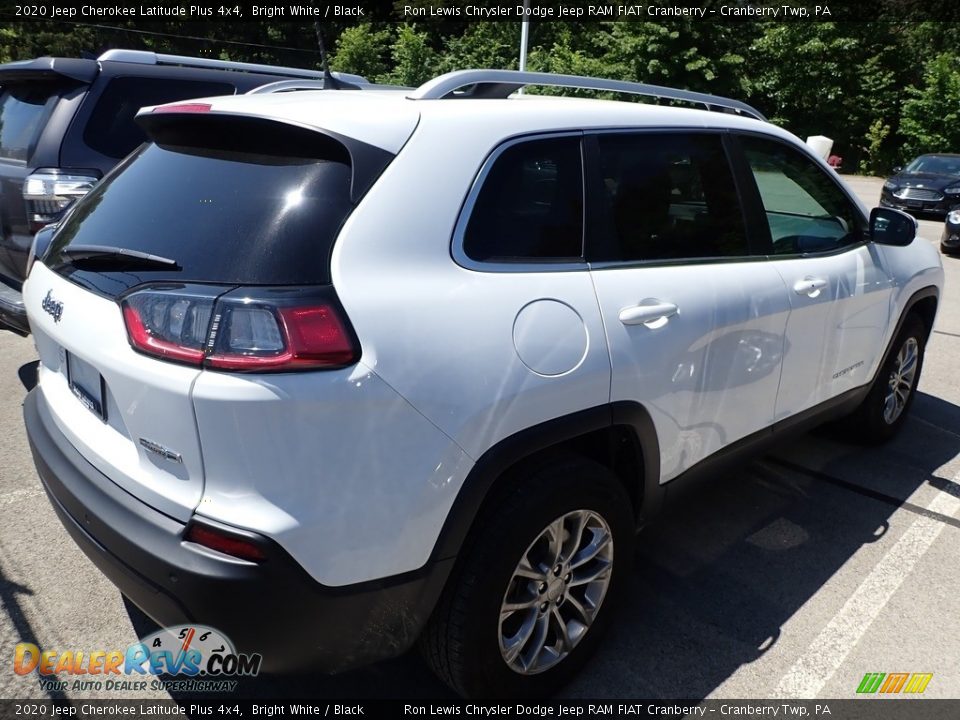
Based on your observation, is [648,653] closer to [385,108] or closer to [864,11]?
[385,108]

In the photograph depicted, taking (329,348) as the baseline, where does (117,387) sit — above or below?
below

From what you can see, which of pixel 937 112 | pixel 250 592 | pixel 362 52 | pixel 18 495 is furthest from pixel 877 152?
pixel 250 592

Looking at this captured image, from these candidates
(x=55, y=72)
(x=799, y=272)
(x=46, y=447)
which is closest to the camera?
(x=46, y=447)

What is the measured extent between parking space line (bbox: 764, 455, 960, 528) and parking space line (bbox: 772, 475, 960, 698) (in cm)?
1

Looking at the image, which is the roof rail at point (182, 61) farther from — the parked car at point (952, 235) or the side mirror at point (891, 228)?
the parked car at point (952, 235)

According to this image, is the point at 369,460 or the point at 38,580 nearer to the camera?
the point at 369,460

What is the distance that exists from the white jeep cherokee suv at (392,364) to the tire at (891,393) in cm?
174

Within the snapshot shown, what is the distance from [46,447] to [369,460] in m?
1.19

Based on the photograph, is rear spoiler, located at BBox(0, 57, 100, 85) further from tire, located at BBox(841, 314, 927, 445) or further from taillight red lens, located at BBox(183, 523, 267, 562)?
tire, located at BBox(841, 314, 927, 445)

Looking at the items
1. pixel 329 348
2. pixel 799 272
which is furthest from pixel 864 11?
pixel 329 348

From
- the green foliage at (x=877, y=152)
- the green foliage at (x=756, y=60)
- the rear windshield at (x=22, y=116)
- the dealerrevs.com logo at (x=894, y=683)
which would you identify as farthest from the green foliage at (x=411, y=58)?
the dealerrevs.com logo at (x=894, y=683)

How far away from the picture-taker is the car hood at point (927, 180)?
54.5 feet

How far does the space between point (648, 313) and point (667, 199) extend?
56 centimetres

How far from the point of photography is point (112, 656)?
2547 millimetres
